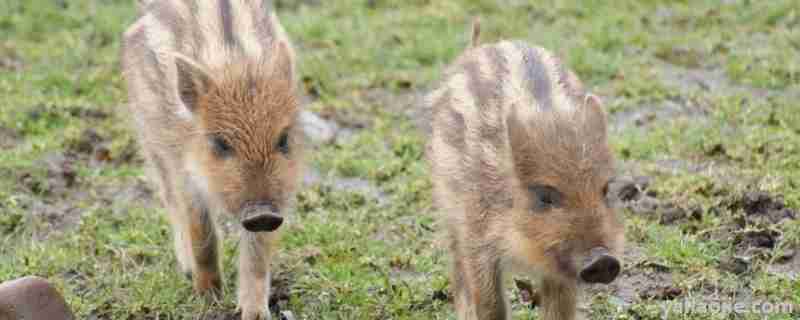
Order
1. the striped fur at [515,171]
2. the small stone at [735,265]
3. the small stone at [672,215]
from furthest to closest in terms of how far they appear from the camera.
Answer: the small stone at [672,215] < the small stone at [735,265] < the striped fur at [515,171]

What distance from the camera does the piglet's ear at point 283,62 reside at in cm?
494

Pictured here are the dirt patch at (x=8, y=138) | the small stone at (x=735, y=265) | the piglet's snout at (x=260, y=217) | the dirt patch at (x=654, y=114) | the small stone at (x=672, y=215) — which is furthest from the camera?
the dirt patch at (x=654, y=114)

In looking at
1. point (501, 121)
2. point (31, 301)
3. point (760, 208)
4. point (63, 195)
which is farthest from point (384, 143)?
point (31, 301)

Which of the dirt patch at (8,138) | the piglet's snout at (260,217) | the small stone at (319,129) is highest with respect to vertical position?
the piglet's snout at (260,217)

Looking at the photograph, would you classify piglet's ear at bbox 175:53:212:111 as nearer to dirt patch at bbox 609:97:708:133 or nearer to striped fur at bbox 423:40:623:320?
striped fur at bbox 423:40:623:320

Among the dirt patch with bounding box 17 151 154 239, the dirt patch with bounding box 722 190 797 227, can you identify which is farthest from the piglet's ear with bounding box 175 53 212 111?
the dirt patch with bounding box 722 190 797 227

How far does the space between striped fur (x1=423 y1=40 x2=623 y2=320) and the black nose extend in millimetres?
56

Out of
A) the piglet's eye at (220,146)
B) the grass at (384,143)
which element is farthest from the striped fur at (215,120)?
the grass at (384,143)

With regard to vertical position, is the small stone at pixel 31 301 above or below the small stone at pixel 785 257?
above

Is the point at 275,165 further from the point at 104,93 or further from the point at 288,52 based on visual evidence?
the point at 104,93

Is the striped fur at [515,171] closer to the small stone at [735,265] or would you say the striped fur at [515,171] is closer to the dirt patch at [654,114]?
the small stone at [735,265]

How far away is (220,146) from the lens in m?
4.79

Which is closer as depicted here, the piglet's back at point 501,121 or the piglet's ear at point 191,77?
the piglet's back at point 501,121

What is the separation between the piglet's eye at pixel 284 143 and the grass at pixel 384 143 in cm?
82
